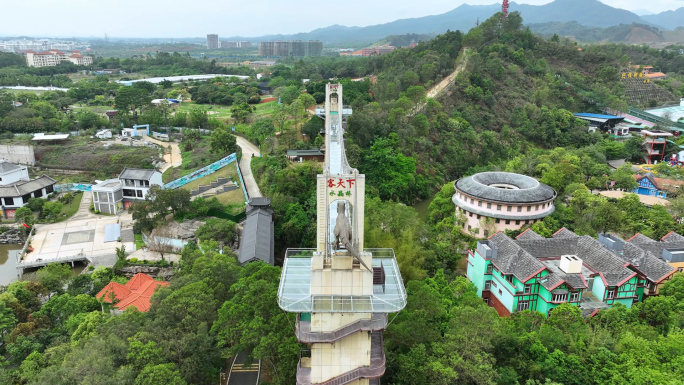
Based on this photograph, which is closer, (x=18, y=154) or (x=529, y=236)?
Result: (x=529, y=236)

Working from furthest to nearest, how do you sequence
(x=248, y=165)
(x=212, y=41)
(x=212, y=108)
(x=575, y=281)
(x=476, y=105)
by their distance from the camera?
(x=212, y=41) < (x=212, y=108) < (x=476, y=105) < (x=248, y=165) < (x=575, y=281)

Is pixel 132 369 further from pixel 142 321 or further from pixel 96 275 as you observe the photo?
pixel 96 275

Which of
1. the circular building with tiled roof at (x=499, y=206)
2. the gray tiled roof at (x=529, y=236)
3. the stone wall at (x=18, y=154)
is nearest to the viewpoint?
the gray tiled roof at (x=529, y=236)

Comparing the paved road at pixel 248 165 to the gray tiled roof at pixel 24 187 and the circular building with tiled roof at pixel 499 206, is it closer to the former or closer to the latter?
the circular building with tiled roof at pixel 499 206

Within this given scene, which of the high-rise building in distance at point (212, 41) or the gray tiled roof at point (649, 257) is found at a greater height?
the high-rise building in distance at point (212, 41)

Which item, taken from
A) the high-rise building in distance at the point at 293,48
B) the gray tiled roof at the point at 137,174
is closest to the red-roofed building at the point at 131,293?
the gray tiled roof at the point at 137,174

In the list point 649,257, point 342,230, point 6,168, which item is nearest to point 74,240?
point 6,168

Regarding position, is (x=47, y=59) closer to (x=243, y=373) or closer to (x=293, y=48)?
(x=293, y=48)

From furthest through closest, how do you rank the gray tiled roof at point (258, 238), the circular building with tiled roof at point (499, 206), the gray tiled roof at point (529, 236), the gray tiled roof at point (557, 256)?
the circular building with tiled roof at point (499, 206) < the gray tiled roof at point (529, 236) < the gray tiled roof at point (258, 238) < the gray tiled roof at point (557, 256)
